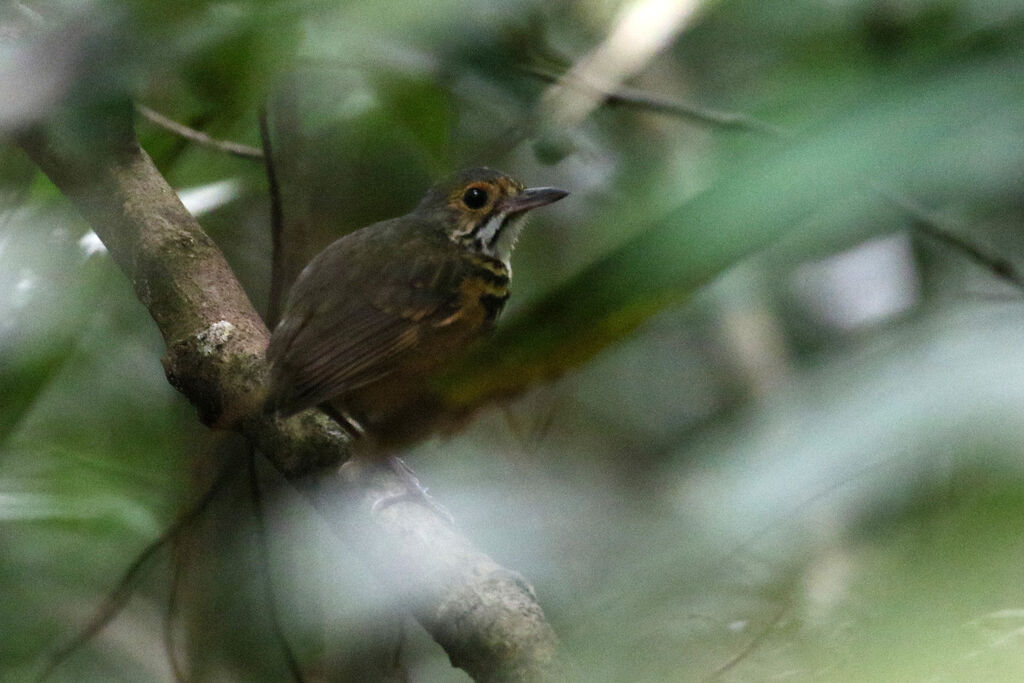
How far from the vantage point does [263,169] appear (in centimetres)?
365

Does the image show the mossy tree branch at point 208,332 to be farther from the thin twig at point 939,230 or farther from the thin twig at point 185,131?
the thin twig at point 939,230

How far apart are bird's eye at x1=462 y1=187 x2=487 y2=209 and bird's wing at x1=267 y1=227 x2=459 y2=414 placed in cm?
33

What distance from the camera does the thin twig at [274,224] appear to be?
3.04 metres

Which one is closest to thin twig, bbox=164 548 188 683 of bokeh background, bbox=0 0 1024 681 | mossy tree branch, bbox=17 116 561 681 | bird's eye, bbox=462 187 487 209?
bokeh background, bbox=0 0 1024 681

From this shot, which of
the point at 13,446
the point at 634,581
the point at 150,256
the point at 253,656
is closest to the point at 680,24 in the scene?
the point at 634,581

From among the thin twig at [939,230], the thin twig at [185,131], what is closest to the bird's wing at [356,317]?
the thin twig at [185,131]

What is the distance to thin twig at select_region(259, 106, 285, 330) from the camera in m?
3.04

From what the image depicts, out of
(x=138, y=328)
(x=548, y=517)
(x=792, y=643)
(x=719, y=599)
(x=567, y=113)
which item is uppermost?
(x=138, y=328)

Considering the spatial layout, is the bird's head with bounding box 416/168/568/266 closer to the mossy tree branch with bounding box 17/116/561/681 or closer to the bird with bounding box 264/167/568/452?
the bird with bounding box 264/167/568/452

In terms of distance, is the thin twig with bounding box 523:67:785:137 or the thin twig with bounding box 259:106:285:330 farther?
the thin twig with bounding box 259:106:285:330

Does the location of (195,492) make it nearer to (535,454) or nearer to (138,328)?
(138,328)

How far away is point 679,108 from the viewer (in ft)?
8.03

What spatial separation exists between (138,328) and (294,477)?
2.03m

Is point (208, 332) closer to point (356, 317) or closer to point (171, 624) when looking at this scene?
point (356, 317)
